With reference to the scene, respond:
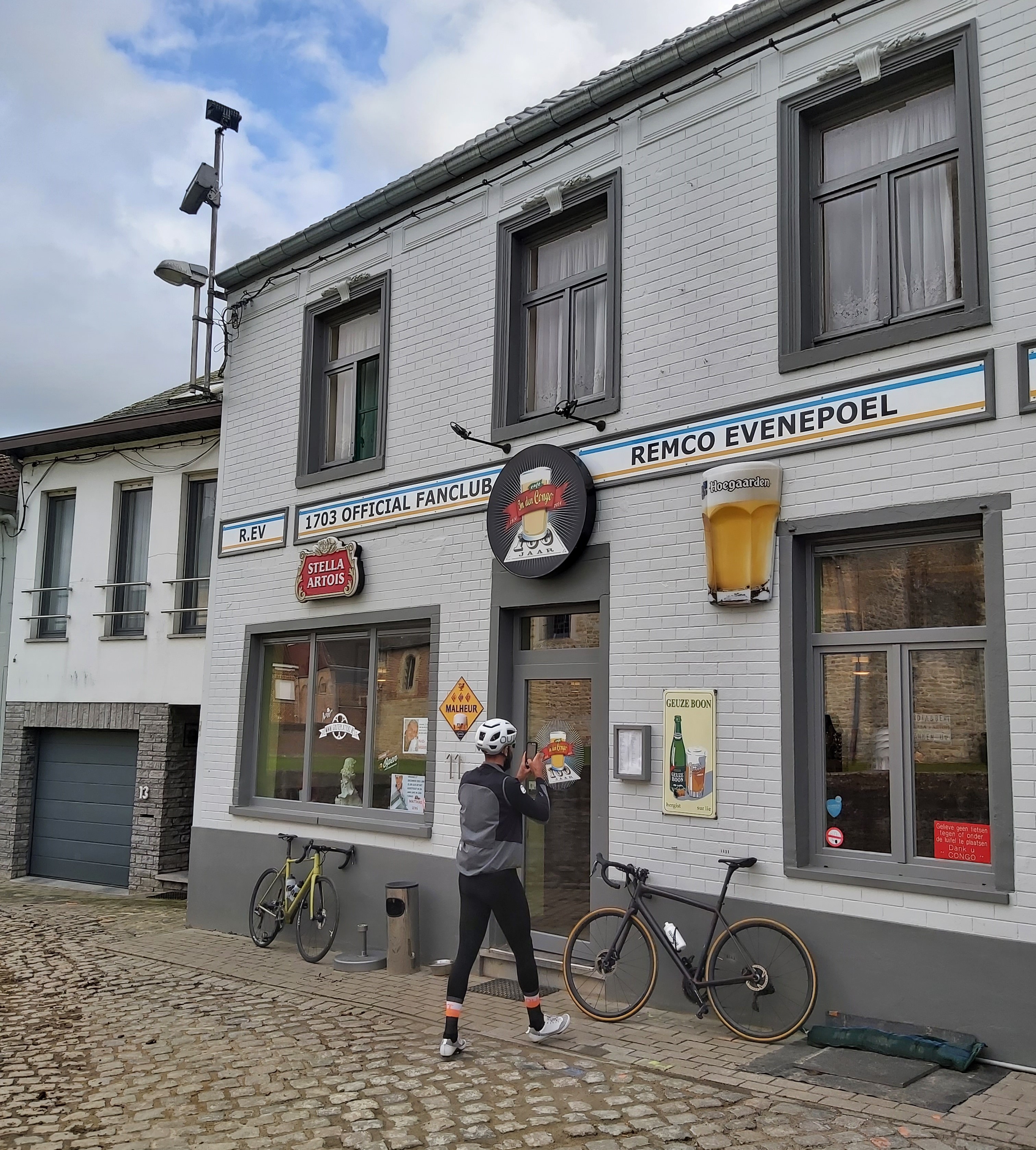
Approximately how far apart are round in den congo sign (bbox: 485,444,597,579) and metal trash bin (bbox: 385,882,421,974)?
2778mm

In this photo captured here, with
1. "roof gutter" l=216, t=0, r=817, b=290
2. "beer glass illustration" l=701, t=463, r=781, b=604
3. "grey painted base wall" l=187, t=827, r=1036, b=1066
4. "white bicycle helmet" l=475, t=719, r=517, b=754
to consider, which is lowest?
"grey painted base wall" l=187, t=827, r=1036, b=1066

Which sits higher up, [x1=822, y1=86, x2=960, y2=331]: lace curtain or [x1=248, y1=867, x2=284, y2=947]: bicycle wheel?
[x1=822, y1=86, x2=960, y2=331]: lace curtain

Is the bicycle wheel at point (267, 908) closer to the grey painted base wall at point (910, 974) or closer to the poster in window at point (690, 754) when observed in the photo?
the grey painted base wall at point (910, 974)

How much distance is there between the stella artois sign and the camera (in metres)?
10.2

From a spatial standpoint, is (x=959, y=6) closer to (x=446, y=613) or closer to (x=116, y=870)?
(x=446, y=613)

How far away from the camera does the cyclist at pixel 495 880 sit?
649cm

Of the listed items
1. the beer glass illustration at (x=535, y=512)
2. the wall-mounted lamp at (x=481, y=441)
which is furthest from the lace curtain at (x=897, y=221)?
the wall-mounted lamp at (x=481, y=441)

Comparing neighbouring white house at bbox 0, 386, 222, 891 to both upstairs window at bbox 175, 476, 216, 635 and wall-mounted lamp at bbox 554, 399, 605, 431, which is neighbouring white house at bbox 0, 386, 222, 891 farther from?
wall-mounted lamp at bbox 554, 399, 605, 431

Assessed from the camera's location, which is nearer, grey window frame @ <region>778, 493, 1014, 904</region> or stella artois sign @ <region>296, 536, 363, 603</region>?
grey window frame @ <region>778, 493, 1014, 904</region>

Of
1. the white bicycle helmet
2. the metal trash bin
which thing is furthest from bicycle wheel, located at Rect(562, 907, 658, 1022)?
the metal trash bin

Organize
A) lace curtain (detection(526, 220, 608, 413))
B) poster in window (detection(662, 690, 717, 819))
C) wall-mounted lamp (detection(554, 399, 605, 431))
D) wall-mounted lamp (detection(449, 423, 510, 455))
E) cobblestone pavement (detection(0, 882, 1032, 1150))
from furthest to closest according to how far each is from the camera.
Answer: wall-mounted lamp (detection(449, 423, 510, 455)) < lace curtain (detection(526, 220, 608, 413)) < wall-mounted lamp (detection(554, 399, 605, 431)) < poster in window (detection(662, 690, 717, 819)) < cobblestone pavement (detection(0, 882, 1032, 1150))

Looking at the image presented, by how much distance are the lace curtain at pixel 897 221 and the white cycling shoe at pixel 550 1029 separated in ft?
15.4

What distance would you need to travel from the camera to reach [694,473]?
765 cm

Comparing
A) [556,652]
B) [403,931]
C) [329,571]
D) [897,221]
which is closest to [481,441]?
[556,652]
